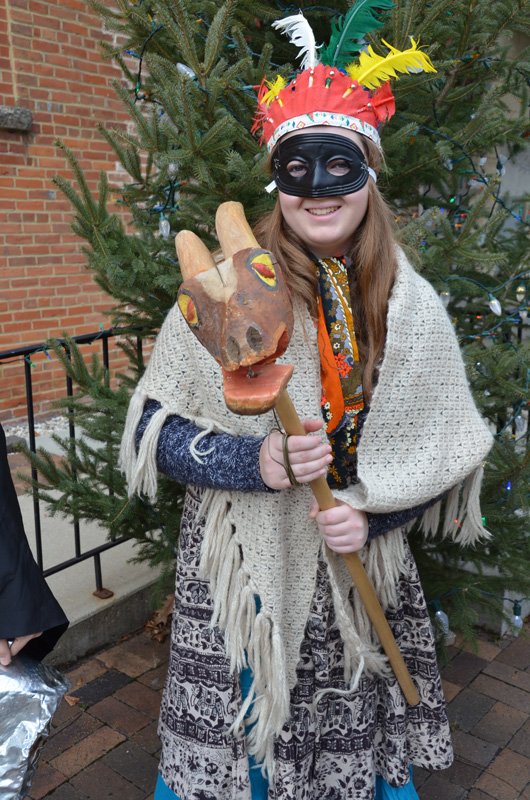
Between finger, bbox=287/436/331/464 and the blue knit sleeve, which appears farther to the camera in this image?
the blue knit sleeve

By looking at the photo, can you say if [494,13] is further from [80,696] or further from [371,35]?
[80,696]

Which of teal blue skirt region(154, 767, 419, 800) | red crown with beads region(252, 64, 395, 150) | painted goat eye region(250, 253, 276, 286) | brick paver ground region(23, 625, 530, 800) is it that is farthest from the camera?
brick paver ground region(23, 625, 530, 800)

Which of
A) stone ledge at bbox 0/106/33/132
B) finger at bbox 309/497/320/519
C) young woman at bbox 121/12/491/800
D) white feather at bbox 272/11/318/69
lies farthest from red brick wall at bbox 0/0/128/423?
finger at bbox 309/497/320/519

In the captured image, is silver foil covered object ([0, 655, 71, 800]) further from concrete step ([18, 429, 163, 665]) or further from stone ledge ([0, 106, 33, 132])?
stone ledge ([0, 106, 33, 132])

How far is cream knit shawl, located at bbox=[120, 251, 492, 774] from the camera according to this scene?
1669mm

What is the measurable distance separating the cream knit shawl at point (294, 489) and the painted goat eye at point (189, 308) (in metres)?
0.33

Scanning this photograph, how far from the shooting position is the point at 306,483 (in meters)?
1.61

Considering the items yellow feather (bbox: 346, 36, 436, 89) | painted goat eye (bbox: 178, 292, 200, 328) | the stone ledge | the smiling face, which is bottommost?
painted goat eye (bbox: 178, 292, 200, 328)

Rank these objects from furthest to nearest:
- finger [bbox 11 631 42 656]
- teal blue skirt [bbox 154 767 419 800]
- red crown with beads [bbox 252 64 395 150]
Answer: teal blue skirt [bbox 154 767 419 800] → red crown with beads [bbox 252 64 395 150] → finger [bbox 11 631 42 656]

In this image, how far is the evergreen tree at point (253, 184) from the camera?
2.16 m

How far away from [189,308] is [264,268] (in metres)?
0.16

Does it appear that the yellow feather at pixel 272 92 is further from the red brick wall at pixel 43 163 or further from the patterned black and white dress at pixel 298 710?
the red brick wall at pixel 43 163

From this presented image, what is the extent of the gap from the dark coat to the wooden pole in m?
0.65

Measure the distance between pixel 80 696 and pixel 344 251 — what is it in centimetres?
232
